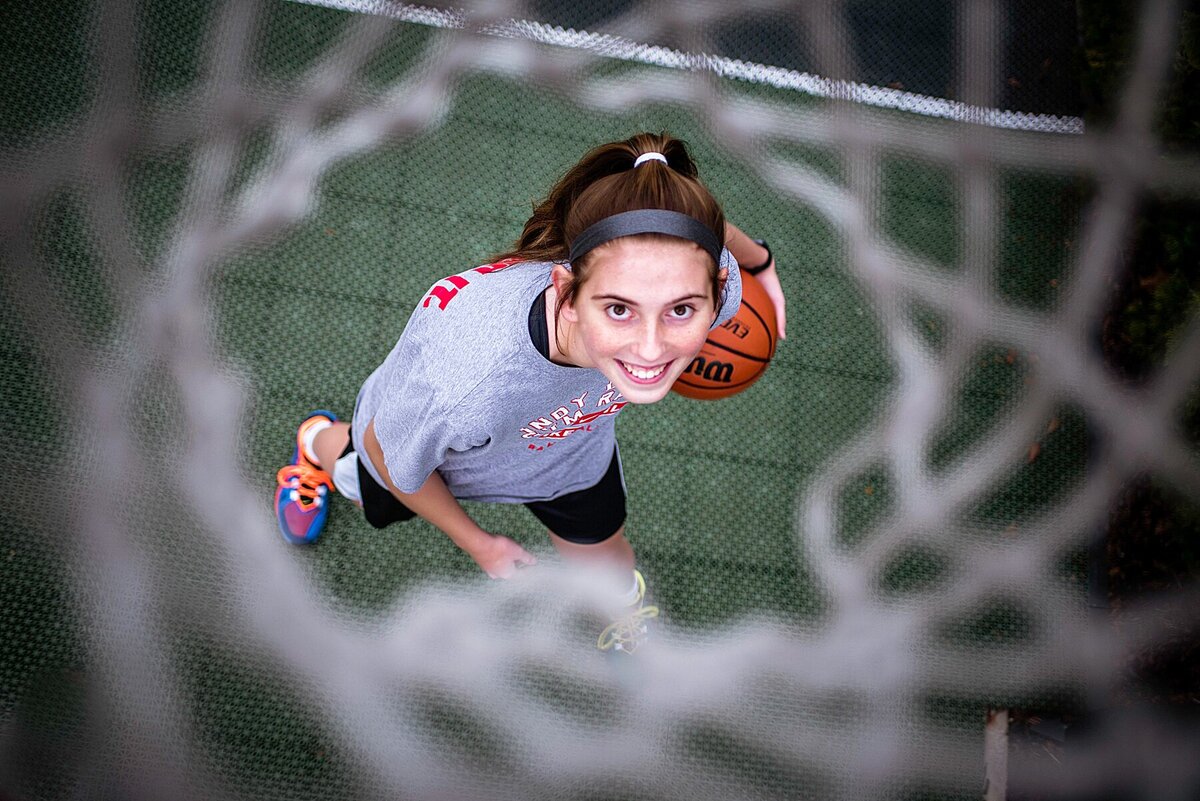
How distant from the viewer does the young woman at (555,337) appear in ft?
4.57

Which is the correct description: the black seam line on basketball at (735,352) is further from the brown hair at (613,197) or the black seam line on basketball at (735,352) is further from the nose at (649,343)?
the nose at (649,343)

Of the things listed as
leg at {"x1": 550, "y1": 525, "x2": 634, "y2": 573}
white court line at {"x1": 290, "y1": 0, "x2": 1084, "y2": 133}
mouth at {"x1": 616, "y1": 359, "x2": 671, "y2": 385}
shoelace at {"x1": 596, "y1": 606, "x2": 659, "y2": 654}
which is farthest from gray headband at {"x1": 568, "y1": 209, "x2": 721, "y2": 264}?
white court line at {"x1": 290, "y1": 0, "x2": 1084, "y2": 133}

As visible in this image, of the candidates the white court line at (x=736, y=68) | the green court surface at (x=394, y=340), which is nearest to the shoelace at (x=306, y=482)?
the green court surface at (x=394, y=340)

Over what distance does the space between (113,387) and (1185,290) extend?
154 inches

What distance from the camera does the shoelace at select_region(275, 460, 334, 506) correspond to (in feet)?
8.48

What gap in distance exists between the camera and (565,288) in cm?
147

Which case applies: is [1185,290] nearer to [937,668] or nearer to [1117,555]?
[1117,555]

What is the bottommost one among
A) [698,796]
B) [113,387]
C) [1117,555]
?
[698,796]

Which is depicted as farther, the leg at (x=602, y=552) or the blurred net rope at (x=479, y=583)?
the blurred net rope at (x=479, y=583)

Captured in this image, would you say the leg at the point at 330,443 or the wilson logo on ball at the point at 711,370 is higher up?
the wilson logo on ball at the point at 711,370

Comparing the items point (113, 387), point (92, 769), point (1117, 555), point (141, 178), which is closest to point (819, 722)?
point (1117, 555)

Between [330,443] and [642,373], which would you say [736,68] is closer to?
[330,443]

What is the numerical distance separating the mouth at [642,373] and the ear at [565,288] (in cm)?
13

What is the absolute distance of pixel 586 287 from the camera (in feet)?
4.63
